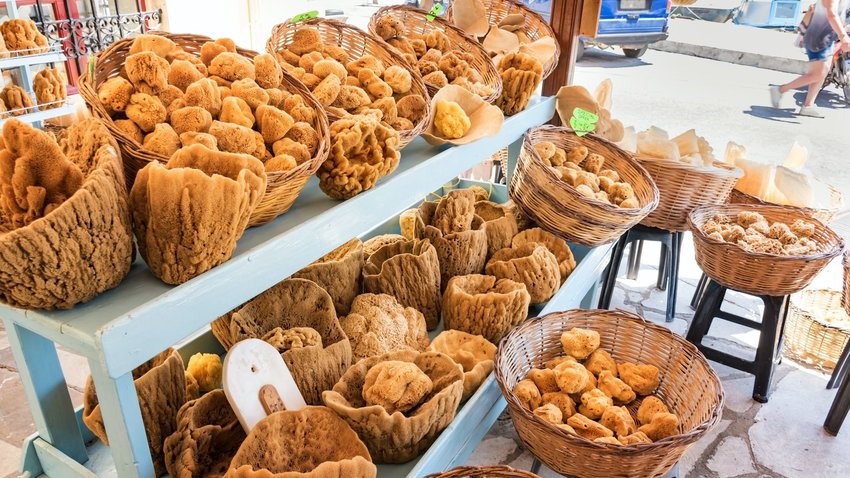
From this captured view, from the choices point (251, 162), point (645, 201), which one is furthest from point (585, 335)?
point (251, 162)

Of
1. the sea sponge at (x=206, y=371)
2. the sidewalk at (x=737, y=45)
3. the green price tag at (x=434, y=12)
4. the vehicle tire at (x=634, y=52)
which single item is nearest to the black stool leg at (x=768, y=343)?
the green price tag at (x=434, y=12)

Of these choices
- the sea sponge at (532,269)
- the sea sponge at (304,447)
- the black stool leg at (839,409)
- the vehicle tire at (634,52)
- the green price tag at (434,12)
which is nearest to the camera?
the sea sponge at (304,447)

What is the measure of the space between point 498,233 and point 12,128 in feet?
5.20

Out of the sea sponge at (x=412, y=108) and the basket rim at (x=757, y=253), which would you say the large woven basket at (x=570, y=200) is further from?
the sea sponge at (x=412, y=108)

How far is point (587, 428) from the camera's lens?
1.55m

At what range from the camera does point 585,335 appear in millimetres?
1875

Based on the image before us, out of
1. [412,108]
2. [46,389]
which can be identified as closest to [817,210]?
[412,108]

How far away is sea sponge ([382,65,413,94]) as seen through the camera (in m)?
1.68

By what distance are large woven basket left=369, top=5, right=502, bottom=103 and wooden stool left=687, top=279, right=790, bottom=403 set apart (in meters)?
1.25

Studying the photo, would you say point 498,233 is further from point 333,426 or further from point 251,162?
point 251,162

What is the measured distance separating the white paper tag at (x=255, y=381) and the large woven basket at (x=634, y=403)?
22.0 inches

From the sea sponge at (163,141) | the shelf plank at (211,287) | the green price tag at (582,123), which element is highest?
the sea sponge at (163,141)

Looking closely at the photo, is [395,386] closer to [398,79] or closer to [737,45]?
[398,79]

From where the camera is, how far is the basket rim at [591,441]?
Result: 1398 millimetres
